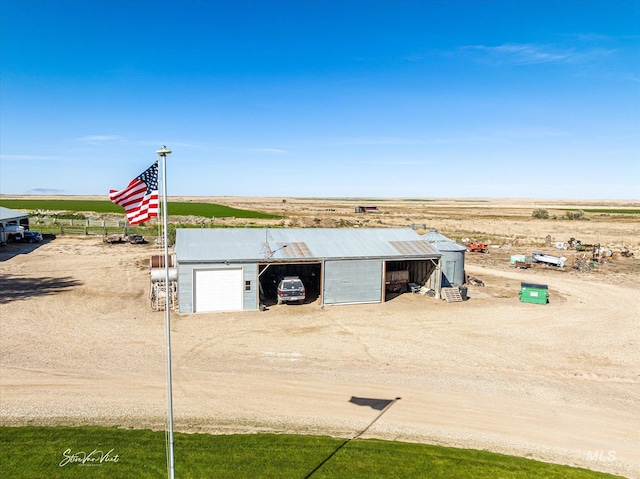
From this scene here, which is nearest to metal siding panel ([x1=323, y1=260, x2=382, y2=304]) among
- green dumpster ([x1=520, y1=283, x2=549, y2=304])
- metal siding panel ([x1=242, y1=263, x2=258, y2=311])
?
metal siding panel ([x1=242, y1=263, x2=258, y2=311])

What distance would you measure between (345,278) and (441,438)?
1650cm

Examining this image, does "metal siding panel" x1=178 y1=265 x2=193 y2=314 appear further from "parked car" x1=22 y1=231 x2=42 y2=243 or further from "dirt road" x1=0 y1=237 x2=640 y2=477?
"parked car" x1=22 y1=231 x2=42 y2=243

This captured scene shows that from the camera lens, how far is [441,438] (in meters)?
12.9

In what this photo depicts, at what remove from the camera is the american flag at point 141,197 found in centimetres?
1149

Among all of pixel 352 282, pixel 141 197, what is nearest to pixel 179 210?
pixel 352 282

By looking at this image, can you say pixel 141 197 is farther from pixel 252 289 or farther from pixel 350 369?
pixel 252 289

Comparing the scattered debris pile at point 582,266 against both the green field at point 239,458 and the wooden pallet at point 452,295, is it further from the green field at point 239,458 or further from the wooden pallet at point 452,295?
the green field at point 239,458

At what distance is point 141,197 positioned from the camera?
11562mm

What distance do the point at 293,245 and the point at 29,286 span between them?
19813 mm

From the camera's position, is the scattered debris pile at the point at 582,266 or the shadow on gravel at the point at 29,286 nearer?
the shadow on gravel at the point at 29,286

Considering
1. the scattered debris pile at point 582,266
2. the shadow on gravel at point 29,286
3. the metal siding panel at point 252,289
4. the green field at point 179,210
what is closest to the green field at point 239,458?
the metal siding panel at point 252,289

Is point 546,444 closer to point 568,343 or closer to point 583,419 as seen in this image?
point 583,419

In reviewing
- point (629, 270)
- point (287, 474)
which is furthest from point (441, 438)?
point (629, 270)

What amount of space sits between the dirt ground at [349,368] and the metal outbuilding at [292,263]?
1.21 meters
